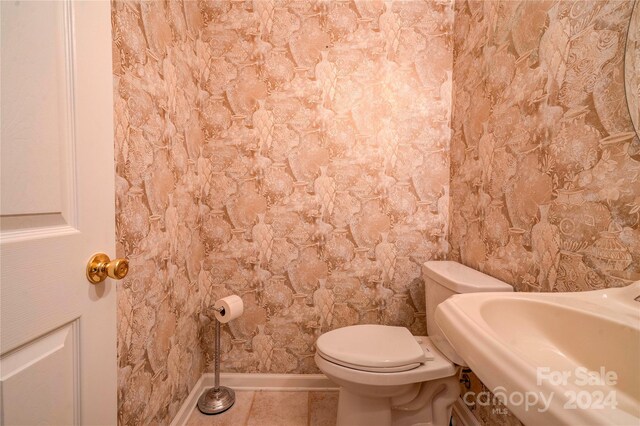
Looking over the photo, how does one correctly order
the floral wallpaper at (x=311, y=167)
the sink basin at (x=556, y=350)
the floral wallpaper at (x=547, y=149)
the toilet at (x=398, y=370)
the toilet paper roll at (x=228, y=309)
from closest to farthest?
the sink basin at (x=556, y=350), the floral wallpaper at (x=547, y=149), the toilet at (x=398, y=370), the toilet paper roll at (x=228, y=309), the floral wallpaper at (x=311, y=167)

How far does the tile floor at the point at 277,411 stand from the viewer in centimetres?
126

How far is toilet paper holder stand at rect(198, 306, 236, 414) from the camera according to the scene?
1.33 m

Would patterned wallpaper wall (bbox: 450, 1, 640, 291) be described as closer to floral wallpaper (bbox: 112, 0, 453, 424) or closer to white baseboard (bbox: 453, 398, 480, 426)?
floral wallpaper (bbox: 112, 0, 453, 424)

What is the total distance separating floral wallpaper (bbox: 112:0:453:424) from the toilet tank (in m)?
0.21

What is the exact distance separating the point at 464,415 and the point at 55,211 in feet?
5.69

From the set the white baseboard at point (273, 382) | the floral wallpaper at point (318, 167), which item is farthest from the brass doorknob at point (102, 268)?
the white baseboard at point (273, 382)

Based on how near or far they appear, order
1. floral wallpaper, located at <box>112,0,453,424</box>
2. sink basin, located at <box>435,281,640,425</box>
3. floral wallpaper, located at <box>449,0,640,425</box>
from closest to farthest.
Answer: sink basin, located at <box>435,281,640,425</box>
floral wallpaper, located at <box>449,0,640,425</box>
floral wallpaper, located at <box>112,0,453,424</box>

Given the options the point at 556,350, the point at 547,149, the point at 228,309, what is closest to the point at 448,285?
the point at 556,350

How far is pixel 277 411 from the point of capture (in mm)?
1330

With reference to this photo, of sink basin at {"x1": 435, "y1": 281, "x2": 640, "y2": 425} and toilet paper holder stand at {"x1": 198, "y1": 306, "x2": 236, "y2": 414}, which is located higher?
sink basin at {"x1": 435, "y1": 281, "x2": 640, "y2": 425}

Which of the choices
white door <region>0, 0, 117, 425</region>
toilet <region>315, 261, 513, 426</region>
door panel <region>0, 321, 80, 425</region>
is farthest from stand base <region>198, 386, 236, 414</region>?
door panel <region>0, 321, 80, 425</region>

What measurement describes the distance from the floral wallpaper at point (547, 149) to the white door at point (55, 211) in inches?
47.2

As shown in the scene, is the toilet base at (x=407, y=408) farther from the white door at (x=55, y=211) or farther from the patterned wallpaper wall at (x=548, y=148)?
the white door at (x=55, y=211)

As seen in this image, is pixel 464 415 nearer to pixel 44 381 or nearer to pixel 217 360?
pixel 217 360
